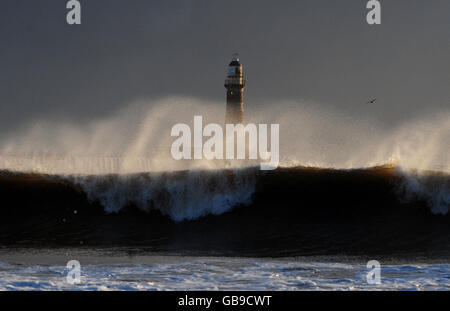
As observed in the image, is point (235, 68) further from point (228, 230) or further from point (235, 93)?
point (228, 230)

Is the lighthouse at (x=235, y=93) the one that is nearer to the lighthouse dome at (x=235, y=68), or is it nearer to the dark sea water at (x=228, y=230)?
the lighthouse dome at (x=235, y=68)

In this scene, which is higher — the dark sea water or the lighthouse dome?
the lighthouse dome

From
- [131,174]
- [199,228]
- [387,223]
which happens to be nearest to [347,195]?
[387,223]

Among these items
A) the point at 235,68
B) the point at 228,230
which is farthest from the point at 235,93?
the point at 228,230

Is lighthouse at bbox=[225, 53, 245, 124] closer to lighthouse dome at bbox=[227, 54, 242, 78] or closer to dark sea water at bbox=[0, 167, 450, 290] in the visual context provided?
lighthouse dome at bbox=[227, 54, 242, 78]

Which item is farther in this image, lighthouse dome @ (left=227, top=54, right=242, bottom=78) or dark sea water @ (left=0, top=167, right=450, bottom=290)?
lighthouse dome @ (left=227, top=54, right=242, bottom=78)

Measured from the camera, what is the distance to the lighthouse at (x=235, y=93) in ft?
154

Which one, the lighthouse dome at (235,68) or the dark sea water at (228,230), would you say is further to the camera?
the lighthouse dome at (235,68)

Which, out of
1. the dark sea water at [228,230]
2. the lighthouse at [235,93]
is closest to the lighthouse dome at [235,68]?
the lighthouse at [235,93]

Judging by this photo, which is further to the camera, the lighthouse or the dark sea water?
the lighthouse

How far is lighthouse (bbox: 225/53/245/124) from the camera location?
47.0 meters

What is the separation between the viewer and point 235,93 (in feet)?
159

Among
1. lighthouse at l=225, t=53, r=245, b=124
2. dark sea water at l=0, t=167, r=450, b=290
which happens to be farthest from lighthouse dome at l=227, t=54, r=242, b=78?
dark sea water at l=0, t=167, r=450, b=290
